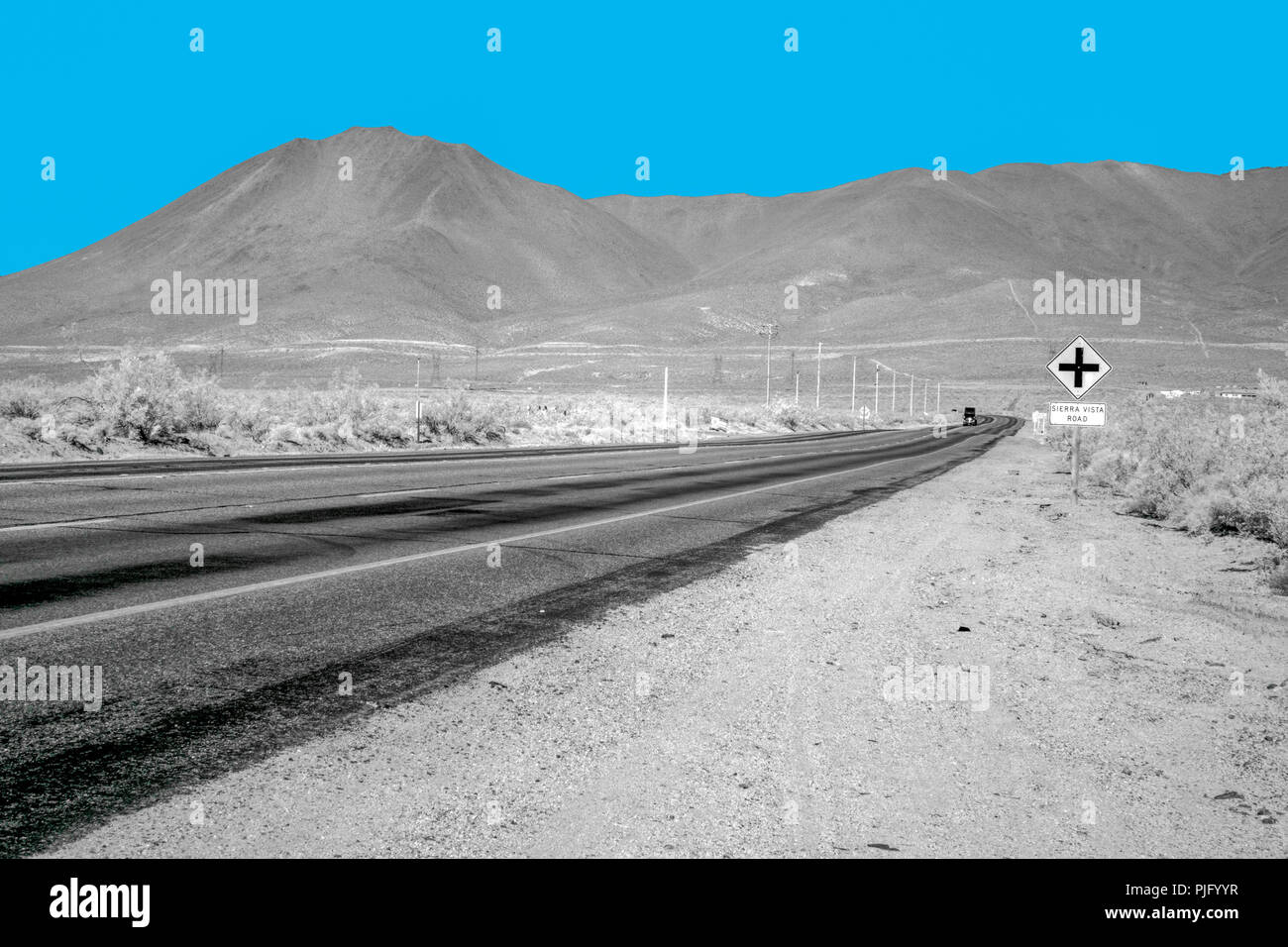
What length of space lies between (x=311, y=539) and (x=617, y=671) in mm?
5396

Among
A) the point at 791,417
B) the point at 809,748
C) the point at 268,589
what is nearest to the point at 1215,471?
the point at 809,748

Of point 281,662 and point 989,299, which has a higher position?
point 989,299

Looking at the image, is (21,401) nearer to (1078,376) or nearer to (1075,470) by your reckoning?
(1078,376)

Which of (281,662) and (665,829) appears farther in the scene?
(281,662)

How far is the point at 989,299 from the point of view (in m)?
192

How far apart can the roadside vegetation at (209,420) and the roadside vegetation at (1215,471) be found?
66.8ft

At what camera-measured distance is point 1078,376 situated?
56.5ft

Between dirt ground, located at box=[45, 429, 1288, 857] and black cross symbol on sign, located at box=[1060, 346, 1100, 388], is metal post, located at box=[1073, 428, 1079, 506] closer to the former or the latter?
black cross symbol on sign, located at box=[1060, 346, 1100, 388]

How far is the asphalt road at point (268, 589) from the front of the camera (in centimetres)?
422

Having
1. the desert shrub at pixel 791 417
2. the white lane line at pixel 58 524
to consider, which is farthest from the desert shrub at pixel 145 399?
the desert shrub at pixel 791 417

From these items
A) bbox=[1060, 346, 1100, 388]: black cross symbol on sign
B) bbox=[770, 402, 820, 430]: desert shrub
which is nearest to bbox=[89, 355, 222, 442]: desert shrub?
bbox=[1060, 346, 1100, 388]: black cross symbol on sign

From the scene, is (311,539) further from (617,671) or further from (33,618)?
(617,671)
